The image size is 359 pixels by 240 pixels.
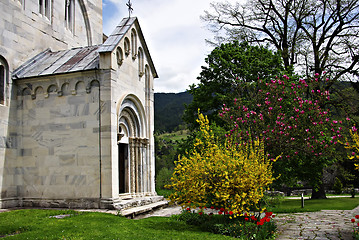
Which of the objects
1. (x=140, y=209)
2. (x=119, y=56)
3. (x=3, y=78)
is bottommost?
(x=140, y=209)

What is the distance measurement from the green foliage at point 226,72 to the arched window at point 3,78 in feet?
43.1

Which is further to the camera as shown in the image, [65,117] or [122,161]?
[122,161]

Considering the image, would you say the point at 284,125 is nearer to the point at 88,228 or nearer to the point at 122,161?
the point at 122,161

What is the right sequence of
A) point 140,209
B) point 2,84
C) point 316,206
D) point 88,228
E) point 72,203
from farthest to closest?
point 316,206, point 2,84, point 140,209, point 72,203, point 88,228

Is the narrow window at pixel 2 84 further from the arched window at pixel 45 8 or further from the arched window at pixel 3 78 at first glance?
the arched window at pixel 45 8

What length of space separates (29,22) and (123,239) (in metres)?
10.8

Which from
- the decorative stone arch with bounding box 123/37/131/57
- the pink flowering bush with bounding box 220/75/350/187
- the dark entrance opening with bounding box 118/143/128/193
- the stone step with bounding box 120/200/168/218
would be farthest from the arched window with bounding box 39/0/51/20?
the stone step with bounding box 120/200/168/218

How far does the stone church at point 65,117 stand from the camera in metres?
11.6

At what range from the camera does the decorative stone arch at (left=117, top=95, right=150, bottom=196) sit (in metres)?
14.0

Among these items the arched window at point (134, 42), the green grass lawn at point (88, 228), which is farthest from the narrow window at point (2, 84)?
the arched window at point (134, 42)

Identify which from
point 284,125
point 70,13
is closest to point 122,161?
point 284,125

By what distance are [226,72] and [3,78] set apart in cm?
1480

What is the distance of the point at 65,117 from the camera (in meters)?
12.1

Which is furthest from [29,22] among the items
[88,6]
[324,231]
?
[324,231]
